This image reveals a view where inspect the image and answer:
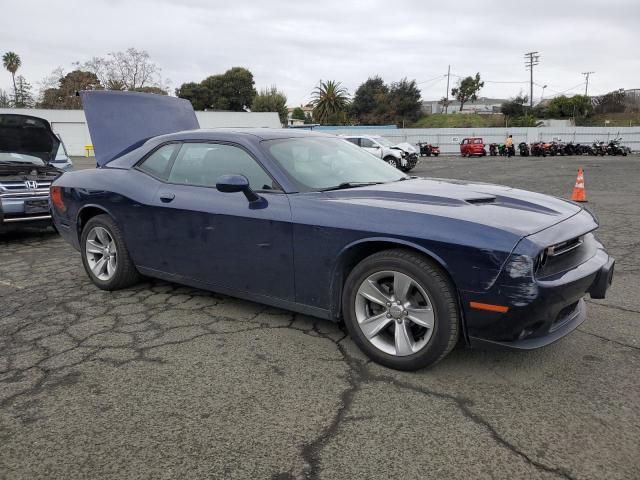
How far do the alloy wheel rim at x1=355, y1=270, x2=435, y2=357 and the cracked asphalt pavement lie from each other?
0.18 metres

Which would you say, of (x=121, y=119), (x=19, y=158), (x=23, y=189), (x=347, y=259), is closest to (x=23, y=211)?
(x=23, y=189)

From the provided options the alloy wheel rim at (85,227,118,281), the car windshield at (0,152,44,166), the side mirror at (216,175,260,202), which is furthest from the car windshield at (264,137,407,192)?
the car windshield at (0,152,44,166)

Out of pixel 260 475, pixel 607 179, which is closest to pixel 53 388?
pixel 260 475

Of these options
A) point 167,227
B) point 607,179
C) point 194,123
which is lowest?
point 607,179

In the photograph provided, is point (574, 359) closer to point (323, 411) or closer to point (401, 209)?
point (401, 209)

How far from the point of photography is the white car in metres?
20.7

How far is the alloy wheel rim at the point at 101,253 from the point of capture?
4.53m

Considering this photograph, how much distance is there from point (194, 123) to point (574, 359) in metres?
5.59

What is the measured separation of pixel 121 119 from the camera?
6.04 m

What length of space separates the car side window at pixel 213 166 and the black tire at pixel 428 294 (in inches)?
36.4

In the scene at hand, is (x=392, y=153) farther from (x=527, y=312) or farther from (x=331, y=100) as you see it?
(x=331, y=100)

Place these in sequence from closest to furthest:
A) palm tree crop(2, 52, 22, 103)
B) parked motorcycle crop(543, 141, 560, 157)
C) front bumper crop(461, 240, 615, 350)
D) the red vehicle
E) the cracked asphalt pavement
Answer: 1. the cracked asphalt pavement
2. front bumper crop(461, 240, 615, 350)
3. parked motorcycle crop(543, 141, 560, 157)
4. the red vehicle
5. palm tree crop(2, 52, 22, 103)

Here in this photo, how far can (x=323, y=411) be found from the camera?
101 inches

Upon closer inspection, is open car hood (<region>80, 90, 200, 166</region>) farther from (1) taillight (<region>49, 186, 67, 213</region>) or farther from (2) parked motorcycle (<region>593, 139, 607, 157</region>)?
(2) parked motorcycle (<region>593, 139, 607, 157</region>)
